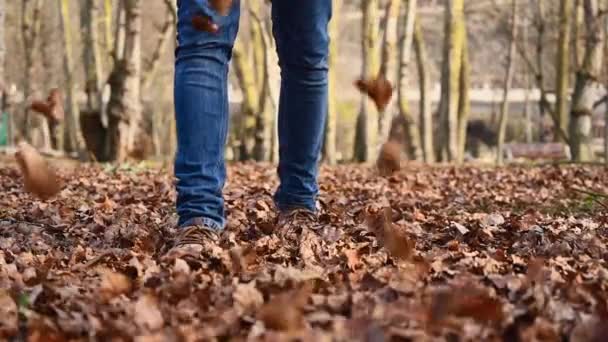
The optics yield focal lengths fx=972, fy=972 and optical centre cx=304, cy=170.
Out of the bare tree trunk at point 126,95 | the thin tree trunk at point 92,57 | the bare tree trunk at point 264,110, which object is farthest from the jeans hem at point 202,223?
the bare tree trunk at point 264,110

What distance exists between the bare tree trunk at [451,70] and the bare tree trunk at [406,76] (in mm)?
693

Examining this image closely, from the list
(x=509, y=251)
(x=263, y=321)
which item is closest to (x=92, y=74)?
(x=509, y=251)

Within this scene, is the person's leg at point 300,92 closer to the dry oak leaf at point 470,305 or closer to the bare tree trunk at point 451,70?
the dry oak leaf at point 470,305

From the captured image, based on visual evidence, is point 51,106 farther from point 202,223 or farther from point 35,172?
point 202,223

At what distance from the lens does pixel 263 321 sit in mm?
1850

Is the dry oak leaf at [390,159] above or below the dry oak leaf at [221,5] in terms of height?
below

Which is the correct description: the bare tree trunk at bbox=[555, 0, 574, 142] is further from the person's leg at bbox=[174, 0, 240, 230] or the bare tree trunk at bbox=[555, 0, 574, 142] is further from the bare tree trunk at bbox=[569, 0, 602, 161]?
the person's leg at bbox=[174, 0, 240, 230]

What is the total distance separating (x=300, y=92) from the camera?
3.84 meters

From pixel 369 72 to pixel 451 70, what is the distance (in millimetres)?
2179

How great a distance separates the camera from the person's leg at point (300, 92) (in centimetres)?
361

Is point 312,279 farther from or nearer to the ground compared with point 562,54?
nearer to the ground

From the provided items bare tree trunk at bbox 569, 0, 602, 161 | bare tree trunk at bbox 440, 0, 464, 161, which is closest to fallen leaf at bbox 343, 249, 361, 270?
bare tree trunk at bbox 569, 0, 602, 161

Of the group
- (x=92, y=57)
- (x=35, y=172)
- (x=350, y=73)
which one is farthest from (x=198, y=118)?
(x=350, y=73)

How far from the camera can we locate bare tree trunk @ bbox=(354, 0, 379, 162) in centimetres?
1678
